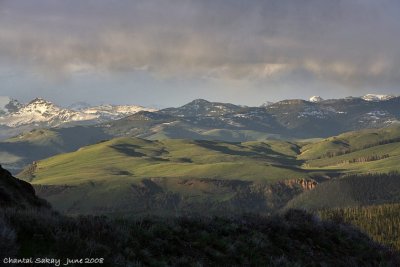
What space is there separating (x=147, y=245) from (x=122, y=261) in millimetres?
2902

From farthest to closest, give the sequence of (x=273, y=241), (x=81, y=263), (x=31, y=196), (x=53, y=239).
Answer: (x=31, y=196)
(x=273, y=241)
(x=53, y=239)
(x=81, y=263)

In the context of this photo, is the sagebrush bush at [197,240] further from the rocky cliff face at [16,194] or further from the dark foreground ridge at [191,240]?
the rocky cliff face at [16,194]

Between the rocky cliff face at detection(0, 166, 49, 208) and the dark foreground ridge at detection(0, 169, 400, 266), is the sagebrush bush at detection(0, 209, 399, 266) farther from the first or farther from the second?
the rocky cliff face at detection(0, 166, 49, 208)

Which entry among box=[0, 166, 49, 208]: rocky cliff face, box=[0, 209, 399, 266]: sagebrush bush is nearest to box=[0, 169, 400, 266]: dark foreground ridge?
box=[0, 209, 399, 266]: sagebrush bush

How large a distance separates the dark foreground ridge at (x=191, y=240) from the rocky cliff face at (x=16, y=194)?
48 centimetres

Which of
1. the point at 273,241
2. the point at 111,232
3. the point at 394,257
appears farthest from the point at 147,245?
the point at 394,257

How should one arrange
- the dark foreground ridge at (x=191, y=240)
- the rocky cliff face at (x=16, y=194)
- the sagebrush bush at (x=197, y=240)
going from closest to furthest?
1. the dark foreground ridge at (x=191, y=240)
2. the sagebrush bush at (x=197, y=240)
3. the rocky cliff face at (x=16, y=194)

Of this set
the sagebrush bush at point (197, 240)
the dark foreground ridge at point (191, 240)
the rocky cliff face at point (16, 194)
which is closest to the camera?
the dark foreground ridge at point (191, 240)

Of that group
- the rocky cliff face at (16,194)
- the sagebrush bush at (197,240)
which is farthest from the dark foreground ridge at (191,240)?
the rocky cliff face at (16,194)

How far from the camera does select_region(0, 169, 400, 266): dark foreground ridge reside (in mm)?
14523

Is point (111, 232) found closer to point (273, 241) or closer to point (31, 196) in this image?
point (273, 241)

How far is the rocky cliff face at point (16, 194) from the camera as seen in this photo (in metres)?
28.3

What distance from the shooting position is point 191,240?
19750 millimetres

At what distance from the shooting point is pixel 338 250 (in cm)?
2425
